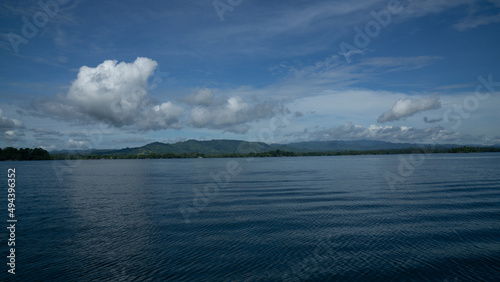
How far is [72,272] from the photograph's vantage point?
1670cm

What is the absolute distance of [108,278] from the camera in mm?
15867

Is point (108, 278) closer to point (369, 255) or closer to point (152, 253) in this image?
point (152, 253)

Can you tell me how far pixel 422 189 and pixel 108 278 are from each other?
154 feet

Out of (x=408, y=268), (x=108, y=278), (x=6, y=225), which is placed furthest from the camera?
(x=6, y=225)

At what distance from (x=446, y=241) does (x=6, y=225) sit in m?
37.2

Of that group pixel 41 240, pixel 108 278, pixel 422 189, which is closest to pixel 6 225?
pixel 41 240

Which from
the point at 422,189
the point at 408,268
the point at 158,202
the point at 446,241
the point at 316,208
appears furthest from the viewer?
the point at 422,189

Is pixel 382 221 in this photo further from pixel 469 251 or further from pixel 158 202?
pixel 158 202

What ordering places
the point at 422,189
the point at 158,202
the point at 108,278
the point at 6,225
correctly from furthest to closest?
the point at 422,189
the point at 158,202
the point at 6,225
the point at 108,278

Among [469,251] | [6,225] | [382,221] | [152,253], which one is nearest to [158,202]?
[6,225]

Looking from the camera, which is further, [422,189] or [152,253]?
[422,189]

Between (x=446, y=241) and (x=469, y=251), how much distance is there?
2054 mm

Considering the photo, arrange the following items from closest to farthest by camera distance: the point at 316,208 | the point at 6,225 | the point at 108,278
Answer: the point at 108,278
the point at 6,225
the point at 316,208

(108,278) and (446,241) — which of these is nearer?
(108,278)
